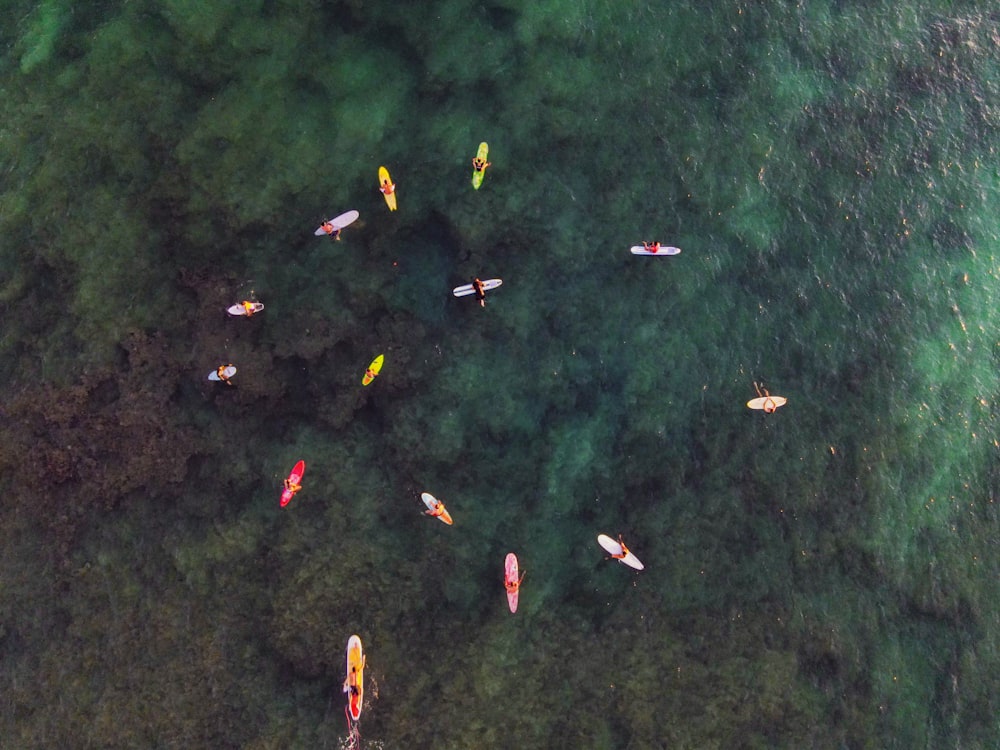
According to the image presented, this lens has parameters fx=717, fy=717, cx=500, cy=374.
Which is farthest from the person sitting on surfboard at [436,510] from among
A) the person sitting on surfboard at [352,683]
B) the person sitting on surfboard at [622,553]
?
the person sitting on surfboard at [622,553]

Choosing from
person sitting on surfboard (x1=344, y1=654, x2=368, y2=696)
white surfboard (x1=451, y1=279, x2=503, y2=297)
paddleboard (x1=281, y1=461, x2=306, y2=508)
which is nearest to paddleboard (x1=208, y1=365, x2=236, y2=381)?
paddleboard (x1=281, y1=461, x2=306, y2=508)

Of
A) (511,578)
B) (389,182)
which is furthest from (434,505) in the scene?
(389,182)

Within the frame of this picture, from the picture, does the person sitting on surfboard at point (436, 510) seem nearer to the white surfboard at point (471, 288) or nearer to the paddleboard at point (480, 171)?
the white surfboard at point (471, 288)

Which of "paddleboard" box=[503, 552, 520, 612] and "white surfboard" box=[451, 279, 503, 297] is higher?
"white surfboard" box=[451, 279, 503, 297]

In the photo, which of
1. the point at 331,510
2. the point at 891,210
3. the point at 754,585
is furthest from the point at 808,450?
the point at 331,510

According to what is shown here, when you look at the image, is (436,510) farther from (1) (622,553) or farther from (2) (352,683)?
(1) (622,553)

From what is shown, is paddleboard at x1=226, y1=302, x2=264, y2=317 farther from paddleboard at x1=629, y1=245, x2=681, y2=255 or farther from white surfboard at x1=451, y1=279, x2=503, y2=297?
paddleboard at x1=629, y1=245, x2=681, y2=255
